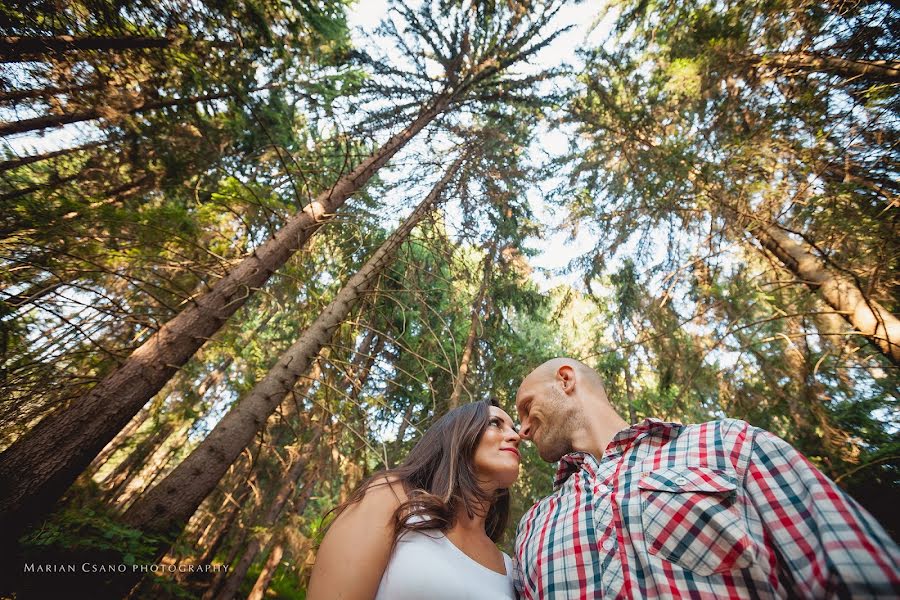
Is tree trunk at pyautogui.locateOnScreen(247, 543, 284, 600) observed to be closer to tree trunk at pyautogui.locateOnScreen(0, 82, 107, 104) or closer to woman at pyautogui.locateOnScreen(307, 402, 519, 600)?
woman at pyautogui.locateOnScreen(307, 402, 519, 600)

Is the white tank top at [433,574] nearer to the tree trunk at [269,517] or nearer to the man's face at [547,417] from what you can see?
the man's face at [547,417]

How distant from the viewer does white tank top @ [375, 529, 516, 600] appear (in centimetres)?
148

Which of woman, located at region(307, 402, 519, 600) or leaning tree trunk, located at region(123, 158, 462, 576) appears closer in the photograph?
woman, located at region(307, 402, 519, 600)

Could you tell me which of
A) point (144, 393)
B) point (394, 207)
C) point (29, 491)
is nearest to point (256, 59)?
point (394, 207)

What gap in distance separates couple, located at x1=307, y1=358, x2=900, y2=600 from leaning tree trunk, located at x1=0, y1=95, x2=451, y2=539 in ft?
7.32

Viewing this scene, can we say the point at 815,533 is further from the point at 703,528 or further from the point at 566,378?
the point at 566,378

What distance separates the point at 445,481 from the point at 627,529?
971mm

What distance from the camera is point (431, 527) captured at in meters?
1.71

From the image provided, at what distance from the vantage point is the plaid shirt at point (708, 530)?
41.8 inches

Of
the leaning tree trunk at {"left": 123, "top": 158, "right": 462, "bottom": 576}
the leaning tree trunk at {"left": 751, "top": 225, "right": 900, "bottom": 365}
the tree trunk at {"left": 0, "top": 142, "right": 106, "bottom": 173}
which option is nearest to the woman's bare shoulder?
the leaning tree trunk at {"left": 123, "top": 158, "right": 462, "bottom": 576}

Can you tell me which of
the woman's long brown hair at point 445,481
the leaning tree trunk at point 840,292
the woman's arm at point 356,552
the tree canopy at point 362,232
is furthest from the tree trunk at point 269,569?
the leaning tree trunk at point 840,292

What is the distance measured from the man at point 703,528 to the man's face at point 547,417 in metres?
0.32

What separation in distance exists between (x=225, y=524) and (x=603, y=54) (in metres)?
13.9

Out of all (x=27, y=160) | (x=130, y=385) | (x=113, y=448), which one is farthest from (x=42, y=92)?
(x=113, y=448)
